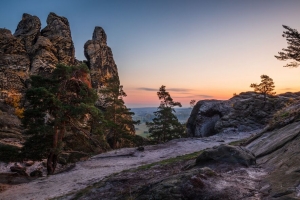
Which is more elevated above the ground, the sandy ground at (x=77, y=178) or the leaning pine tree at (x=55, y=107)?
the leaning pine tree at (x=55, y=107)

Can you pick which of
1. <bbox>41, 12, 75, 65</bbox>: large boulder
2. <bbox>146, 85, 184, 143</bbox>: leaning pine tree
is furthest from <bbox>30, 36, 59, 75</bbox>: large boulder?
<bbox>146, 85, 184, 143</bbox>: leaning pine tree

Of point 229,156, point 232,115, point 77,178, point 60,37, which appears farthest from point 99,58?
point 229,156

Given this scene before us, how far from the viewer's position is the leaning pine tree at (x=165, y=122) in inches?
1751

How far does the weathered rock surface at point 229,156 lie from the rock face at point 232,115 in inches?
984

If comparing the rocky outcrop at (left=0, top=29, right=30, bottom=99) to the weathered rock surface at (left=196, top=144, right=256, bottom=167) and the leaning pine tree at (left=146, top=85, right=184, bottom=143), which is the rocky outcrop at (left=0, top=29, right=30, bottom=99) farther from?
the weathered rock surface at (left=196, top=144, right=256, bottom=167)

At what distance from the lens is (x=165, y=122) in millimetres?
44688

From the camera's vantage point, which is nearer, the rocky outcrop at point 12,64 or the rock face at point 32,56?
the rock face at point 32,56

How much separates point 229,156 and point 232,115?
27.9 meters

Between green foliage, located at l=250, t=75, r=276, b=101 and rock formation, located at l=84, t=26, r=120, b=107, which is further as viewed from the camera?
rock formation, located at l=84, t=26, r=120, b=107

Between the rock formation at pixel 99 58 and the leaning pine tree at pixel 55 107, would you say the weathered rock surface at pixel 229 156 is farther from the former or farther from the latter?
the rock formation at pixel 99 58

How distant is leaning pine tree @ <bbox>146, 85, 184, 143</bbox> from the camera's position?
4447cm

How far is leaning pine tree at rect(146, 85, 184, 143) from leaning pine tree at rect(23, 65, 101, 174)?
26157 mm

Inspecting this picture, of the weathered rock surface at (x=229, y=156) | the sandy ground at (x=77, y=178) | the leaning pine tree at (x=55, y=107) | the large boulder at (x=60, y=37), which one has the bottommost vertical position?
the sandy ground at (x=77, y=178)

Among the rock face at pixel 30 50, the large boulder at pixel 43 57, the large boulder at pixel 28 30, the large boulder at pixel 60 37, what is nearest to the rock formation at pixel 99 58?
the large boulder at pixel 60 37
